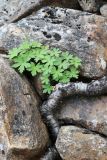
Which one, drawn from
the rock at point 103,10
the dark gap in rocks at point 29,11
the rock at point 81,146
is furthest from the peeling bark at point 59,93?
the dark gap in rocks at point 29,11

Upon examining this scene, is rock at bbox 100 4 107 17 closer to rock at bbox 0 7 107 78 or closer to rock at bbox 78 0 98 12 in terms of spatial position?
rock at bbox 78 0 98 12

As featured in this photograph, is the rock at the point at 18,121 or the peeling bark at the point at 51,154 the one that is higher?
the rock at the point at 18,121

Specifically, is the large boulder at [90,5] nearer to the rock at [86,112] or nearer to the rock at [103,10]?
the rock at [103,10]

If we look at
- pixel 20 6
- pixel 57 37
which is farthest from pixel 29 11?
pixel 57 37

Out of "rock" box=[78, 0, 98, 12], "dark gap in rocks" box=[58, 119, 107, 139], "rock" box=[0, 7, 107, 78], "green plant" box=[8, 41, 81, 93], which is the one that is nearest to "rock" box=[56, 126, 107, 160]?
"dark gap in rocks" box=[58, 119, 107, 139]

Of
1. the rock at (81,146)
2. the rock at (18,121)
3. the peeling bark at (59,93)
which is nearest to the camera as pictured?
the rock at (18,121)

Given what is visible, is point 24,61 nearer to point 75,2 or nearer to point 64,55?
point 64,55
